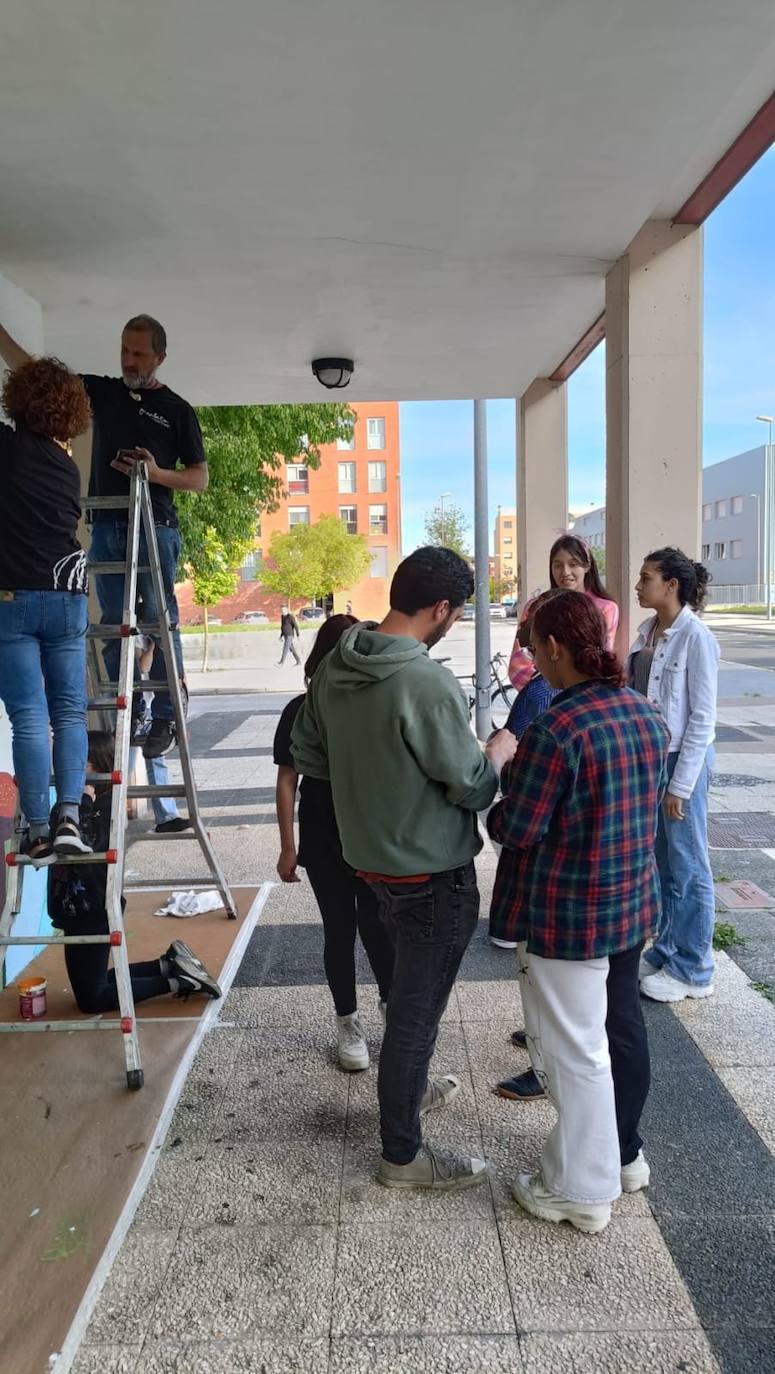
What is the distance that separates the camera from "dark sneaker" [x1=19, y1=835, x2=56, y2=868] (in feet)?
9.75

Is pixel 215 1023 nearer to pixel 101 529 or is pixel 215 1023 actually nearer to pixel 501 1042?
pixel 501 1042

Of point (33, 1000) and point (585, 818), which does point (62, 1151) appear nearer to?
point (33, 1000)

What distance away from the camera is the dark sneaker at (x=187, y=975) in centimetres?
366

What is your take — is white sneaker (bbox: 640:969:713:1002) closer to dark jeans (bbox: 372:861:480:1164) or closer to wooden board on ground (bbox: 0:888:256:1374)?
dark jeans (bbox: 372:861:480:1164)

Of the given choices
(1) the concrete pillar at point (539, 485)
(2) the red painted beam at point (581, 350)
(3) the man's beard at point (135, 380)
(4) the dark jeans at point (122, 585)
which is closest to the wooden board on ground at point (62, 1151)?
(4) the dark jeans at point (122, 585)

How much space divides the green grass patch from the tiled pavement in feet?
2.33

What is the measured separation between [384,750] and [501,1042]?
1.79 metres

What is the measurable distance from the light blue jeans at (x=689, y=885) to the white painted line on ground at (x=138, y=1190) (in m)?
2.03

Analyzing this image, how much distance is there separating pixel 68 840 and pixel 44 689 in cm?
57

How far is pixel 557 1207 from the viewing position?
2.36 metres

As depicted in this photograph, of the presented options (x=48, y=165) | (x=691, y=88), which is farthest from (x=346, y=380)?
(x=691, y=88)

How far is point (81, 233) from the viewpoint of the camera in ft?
12.7

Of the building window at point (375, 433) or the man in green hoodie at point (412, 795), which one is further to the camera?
the building window at point (375, 433)

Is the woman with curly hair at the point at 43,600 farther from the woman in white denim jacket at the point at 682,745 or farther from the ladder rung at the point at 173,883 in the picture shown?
the woman in white denim jacket at the point at 682,745
